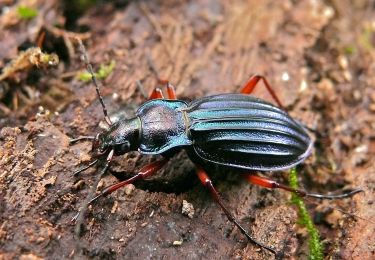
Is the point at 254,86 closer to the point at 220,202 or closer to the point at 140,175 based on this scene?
the point at 220,202

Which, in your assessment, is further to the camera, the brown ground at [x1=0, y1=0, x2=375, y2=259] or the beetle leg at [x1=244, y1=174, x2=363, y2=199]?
the beetle leg at [x1=244, y1=174, x2=363, y2=199]

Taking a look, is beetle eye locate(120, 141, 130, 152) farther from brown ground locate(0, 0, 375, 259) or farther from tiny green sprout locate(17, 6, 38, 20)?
tiny green sprout locate(17, 6, 38, 20)

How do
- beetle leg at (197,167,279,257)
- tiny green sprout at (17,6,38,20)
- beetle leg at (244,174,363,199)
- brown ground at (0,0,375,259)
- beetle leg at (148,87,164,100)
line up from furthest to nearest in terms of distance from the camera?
tiny green sprout at (17,6,38,20) < beetle leg at (148,87,164,100) < beetle leg at (244,174,363,199) < beetle leg at (197,167,279,257) < brown ground at (0,0,375,259)

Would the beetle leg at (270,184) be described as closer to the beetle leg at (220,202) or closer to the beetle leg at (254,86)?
the beetle leg at (220,202)

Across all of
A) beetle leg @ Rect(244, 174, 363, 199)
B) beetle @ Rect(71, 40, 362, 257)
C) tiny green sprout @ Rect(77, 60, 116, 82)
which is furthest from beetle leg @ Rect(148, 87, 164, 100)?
beetle leg @ Rect(244, 174, 363, 199)

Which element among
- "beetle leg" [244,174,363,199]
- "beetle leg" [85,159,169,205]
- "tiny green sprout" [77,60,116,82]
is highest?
"tiny green sprout" [77,60,116,82]

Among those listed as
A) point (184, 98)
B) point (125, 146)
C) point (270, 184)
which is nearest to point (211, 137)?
point (270, 184)

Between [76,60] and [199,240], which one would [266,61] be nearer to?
[76,60]

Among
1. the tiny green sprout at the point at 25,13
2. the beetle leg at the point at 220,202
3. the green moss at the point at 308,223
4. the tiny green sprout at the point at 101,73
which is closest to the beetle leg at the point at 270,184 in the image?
the green moss at the point at 308,223
